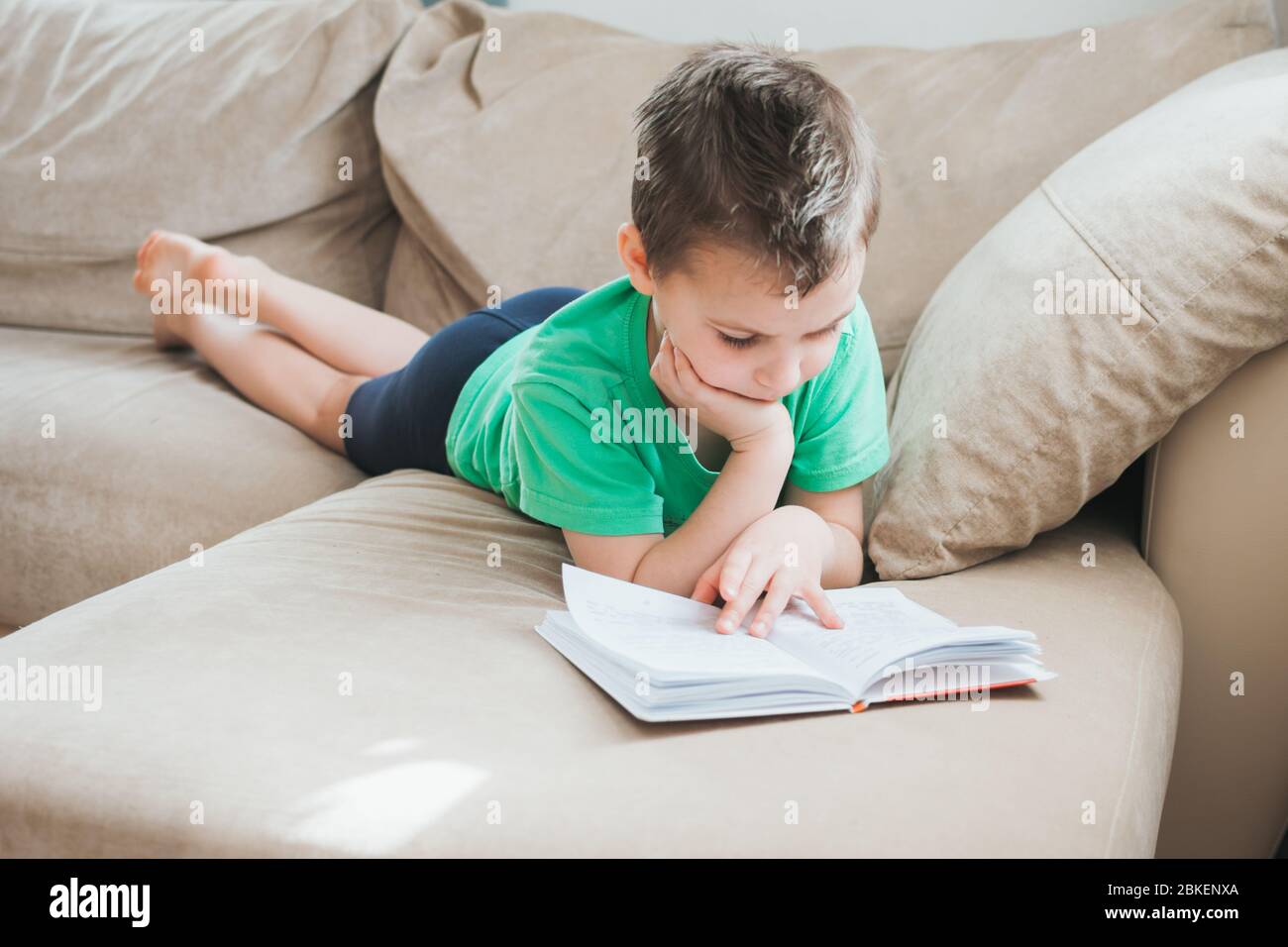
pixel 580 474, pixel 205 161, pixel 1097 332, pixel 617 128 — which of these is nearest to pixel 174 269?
pixel 205 161

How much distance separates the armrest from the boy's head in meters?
0.41

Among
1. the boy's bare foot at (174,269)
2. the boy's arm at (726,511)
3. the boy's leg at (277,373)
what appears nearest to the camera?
the boy's arm at (726,511)

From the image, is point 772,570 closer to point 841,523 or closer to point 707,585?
point 707,585

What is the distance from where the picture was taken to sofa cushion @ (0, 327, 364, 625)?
4.62 ft

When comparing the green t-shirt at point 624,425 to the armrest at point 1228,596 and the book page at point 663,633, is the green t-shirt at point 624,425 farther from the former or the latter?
the armrest at point 1228,596

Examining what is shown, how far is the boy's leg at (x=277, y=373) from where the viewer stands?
157 cm

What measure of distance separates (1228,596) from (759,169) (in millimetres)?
633

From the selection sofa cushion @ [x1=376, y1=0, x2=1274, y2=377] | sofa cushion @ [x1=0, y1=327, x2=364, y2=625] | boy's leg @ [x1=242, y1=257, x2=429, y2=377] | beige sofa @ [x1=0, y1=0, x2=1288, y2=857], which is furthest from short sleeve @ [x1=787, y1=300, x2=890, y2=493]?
boy's leg @ [x1=242, y1=257, x2=429, y2=377]

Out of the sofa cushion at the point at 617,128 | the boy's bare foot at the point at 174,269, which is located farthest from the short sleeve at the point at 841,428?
the boy's bare foot at the point at 174,269

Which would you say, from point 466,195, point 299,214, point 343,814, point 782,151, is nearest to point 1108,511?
point 782,151

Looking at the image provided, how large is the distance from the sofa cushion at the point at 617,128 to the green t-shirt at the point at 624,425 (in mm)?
438

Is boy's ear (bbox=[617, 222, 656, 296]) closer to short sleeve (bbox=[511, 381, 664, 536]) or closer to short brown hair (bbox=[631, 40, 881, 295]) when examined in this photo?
short brown hair (bbox=[631, 40, 881, 295])

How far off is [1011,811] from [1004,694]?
0.16 metres

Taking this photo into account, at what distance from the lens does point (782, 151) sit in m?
0.85
